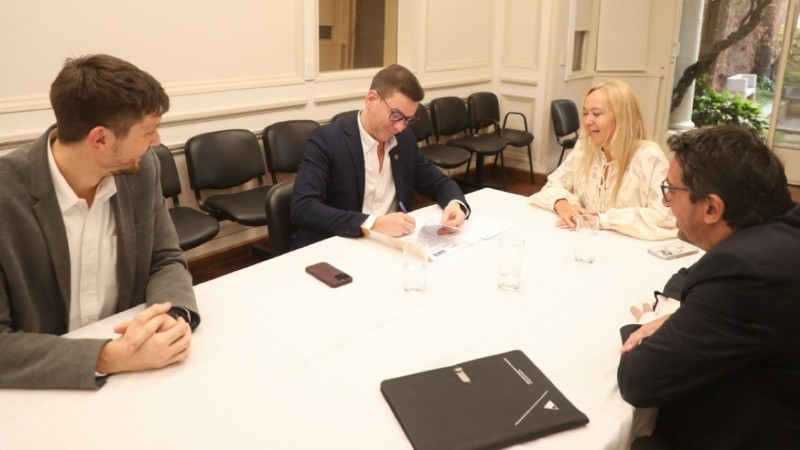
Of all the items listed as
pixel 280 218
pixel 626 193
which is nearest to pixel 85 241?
pixel 280 218

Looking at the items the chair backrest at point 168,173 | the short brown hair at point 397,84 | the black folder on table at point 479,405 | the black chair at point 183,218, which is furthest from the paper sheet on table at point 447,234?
the chair backrest at point 168,173

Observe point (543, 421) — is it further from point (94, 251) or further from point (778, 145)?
point (778, 145)

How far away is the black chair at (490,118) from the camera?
561cm

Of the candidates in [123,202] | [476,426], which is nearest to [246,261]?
[123,202]

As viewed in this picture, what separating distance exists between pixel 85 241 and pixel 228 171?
2.27 metres

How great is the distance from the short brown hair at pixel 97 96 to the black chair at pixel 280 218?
880mm

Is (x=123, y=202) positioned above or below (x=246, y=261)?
above

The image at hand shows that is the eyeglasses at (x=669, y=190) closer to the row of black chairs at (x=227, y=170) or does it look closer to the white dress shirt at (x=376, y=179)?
the white dress shirt at (x=376, y=179)

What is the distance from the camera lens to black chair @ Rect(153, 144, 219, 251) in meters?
3.17

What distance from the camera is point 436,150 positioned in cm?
505

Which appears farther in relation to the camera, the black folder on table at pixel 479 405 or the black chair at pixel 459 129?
the black chair at pixel 459 129

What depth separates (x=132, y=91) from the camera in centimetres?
146

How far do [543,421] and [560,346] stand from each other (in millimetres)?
343

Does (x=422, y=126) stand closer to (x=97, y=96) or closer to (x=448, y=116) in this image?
(x=448, y=116)
